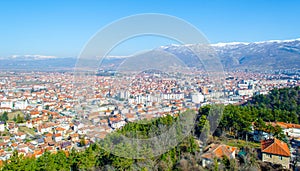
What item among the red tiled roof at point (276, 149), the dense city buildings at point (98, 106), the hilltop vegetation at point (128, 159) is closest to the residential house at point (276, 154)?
the red tiled roof at point (276, 149)

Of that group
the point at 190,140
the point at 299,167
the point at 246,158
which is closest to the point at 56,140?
the point at 190,140

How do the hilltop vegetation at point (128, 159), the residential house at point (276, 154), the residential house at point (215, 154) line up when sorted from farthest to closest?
the residential house at point (276, 154) < the residential house at point (215, 154) < the hilltop vegetation at point (128, 159)

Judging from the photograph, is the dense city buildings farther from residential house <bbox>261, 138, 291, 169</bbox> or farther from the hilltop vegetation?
residential house <bbox>261, 138, 291, 169</bbox>

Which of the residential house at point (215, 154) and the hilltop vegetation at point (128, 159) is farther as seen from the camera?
the residential house at point (215, 154)

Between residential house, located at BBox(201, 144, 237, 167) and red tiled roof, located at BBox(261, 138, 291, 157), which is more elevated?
red tiled roof, located at BBox(261, 138, 291, 157)

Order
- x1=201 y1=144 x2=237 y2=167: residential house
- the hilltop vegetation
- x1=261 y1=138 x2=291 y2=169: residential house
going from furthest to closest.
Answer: x1=261 y1=138 x2=291 y2=169: residential house
x1=201 y1=144 x2=237 y2=167: residential house
the hilltop vegetation

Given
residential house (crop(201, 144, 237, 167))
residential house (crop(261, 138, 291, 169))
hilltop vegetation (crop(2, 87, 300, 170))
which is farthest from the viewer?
residential house (crop(261, 138, 291, 169))

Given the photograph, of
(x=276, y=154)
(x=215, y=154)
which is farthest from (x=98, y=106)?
(x=276, y=154)

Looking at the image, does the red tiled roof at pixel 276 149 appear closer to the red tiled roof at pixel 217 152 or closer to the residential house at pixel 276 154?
the residential house at pixel 276 154

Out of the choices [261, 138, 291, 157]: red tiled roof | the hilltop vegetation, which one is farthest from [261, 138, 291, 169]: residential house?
the hilltop vegetation

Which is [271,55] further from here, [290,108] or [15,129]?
[15,129]

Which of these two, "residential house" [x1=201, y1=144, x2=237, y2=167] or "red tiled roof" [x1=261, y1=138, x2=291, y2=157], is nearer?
"residential house" [x1=201, y1=144, x2=237, y2=167]
